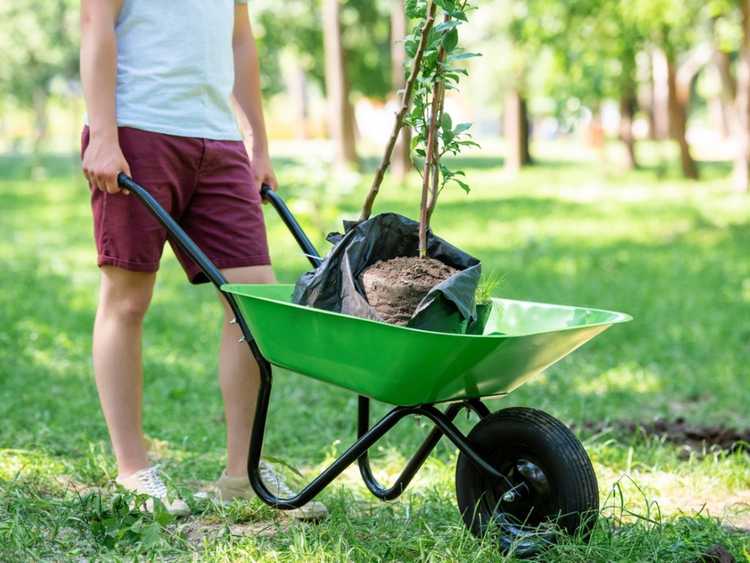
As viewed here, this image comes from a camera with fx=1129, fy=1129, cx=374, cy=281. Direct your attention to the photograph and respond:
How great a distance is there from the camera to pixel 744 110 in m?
13.9

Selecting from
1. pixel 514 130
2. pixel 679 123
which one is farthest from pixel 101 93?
pixel 514 130

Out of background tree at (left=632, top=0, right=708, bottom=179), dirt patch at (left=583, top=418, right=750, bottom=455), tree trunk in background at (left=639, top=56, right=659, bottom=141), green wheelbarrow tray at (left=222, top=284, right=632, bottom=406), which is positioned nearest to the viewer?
green wheelbarrow tray at (left=222, top=284, right=632, bottom=406)

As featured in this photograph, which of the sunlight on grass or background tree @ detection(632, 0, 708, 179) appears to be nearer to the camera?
the sunlight on grass

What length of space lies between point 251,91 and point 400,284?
3.77ft

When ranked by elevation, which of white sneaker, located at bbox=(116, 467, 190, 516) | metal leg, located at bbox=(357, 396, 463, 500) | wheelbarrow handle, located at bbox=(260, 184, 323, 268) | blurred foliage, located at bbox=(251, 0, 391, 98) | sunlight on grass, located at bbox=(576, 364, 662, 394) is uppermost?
blurred foliage, located at bbox=(251, 0, 391, 98)

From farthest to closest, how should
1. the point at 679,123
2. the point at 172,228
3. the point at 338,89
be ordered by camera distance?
the point at 679,123 → the point at 338,89 → the point at 172,228

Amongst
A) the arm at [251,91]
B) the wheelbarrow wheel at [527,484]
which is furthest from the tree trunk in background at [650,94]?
the wheelbarrow wheel at [527,484]

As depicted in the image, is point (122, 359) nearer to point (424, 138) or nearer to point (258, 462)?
point (258, 462)

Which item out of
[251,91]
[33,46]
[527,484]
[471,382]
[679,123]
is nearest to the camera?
[471,382]

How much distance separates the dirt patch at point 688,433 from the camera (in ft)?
13.5

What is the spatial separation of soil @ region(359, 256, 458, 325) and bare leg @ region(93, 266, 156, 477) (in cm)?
76

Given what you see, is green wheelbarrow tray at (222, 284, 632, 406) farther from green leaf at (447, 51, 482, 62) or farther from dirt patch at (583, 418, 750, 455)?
dirt patch at (583, 418, 750, 455)

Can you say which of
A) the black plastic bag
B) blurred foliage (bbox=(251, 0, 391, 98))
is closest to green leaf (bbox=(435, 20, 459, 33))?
the black plastic bag

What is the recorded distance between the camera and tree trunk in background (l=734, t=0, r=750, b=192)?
13047mm
